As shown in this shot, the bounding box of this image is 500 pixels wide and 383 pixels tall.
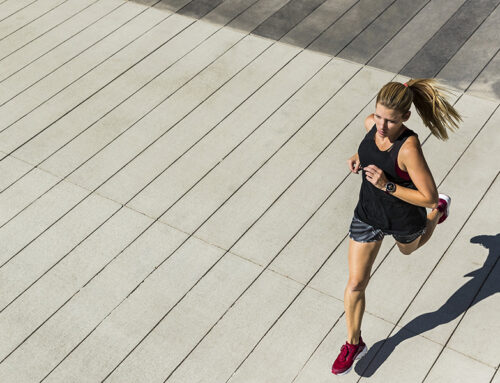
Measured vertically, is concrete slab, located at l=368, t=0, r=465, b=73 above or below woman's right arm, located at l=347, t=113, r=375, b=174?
below

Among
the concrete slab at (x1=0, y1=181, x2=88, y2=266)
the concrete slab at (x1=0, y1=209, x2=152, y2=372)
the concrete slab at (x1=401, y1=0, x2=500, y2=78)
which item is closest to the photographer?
the concrete slab at (x1=0, y1=209, x2=152, y2=372)

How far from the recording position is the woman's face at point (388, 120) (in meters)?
3.58

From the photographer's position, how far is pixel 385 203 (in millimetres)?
3863

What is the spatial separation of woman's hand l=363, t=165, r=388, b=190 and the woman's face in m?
0.20

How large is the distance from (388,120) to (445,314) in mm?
1471

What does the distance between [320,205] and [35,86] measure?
315 centimetres

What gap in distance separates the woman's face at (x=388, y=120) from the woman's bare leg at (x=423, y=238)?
0.80 meters

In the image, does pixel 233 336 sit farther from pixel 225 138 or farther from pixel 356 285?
pixel 225 138

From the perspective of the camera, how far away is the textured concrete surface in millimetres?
4324

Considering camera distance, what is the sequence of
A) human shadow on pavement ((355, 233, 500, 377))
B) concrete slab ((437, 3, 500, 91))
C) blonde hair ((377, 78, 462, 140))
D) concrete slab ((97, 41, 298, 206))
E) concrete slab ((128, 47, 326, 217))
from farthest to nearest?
concrete slab ((437, 3, 500, 91))
concrete slab ((97, 41, 298, 206))
concrete slab ((128, 47, 326, 217))
human shadow on pavement ((355, 233, 500, 377))
blonde hair ((377, 78, 462, 140))

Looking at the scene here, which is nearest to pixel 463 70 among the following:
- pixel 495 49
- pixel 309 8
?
pixel 495 49

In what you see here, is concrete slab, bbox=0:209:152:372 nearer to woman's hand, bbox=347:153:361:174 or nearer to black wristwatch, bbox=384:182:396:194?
woman's hand, bbox=347:153:361:174

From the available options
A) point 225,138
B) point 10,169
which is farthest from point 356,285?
point 10,169

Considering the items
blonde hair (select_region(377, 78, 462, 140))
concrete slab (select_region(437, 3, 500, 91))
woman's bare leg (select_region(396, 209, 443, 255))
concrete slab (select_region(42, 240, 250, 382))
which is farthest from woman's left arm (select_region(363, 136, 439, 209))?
concrete slab (select_region(437, 3, 500, 91))
